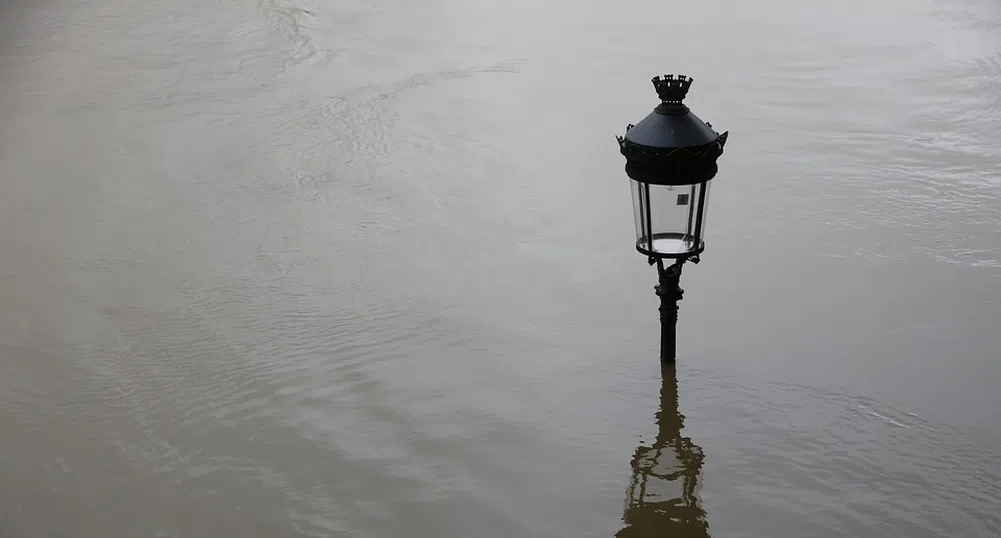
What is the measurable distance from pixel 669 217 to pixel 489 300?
1170mm

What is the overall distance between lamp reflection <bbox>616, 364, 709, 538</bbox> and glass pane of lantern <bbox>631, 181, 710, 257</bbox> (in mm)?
531

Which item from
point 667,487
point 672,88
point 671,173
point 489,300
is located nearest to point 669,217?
point 671,173

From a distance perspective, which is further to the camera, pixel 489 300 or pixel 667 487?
pixel 489 300

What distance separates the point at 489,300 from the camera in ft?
12.9

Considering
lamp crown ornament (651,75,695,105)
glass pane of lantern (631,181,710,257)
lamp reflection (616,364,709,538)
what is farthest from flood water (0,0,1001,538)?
lamp crown ornament (651,75,695,105)

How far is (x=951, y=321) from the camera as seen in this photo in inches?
144

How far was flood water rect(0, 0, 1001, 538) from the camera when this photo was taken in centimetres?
284

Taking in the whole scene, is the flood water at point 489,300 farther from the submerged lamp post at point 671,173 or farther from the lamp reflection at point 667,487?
the submerged lamp post at point 671,173

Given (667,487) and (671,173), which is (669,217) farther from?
(667,487)

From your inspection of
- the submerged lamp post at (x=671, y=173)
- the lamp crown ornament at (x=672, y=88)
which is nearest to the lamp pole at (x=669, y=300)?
the submerged lamp post at (x=671, y=173)

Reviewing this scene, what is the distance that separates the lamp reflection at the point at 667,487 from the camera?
8.80ft

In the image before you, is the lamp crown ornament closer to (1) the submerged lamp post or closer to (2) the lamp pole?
(1) the submerged lamp post

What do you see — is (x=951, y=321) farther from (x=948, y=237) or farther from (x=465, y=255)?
(x=465, y=255)

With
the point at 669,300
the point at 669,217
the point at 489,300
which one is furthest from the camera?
the point at 489,300
